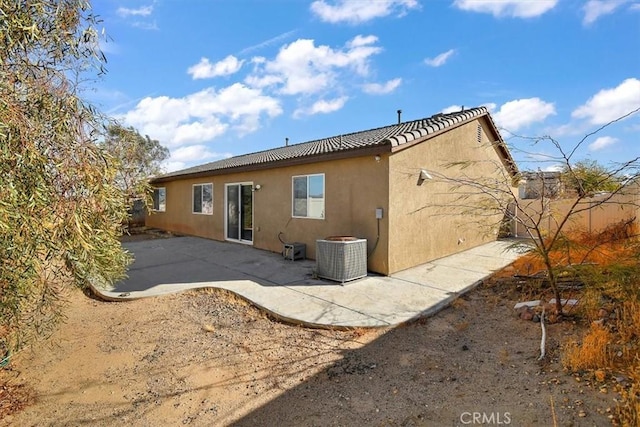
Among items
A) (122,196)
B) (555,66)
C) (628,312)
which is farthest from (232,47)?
(628,312)

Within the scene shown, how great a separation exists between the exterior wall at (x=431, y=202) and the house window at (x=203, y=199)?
8564 mm

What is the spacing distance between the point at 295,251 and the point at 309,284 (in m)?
2.28

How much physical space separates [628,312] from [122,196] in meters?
6.60

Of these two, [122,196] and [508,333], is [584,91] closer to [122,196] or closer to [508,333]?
[508,333]

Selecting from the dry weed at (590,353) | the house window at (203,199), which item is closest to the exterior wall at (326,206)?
the house window at (203,199)

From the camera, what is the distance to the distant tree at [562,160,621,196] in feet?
15.8

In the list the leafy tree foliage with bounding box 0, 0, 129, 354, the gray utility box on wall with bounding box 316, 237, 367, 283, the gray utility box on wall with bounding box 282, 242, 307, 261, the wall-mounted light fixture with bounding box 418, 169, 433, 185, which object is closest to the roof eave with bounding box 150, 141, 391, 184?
the wall-mounted light fixture with bounding box 418, 169, 433, 185

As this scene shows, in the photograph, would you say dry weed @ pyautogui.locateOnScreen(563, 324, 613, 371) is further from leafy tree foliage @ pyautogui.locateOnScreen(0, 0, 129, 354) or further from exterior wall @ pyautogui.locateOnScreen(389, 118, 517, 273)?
leafy tree foliage @ pyautogui.locateOnScreen(0, 0, 129, 354)

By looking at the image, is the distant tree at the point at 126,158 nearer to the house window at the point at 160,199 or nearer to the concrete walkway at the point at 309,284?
the concrete walkway at the point at 309,284

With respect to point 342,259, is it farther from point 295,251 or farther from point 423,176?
point 423,176

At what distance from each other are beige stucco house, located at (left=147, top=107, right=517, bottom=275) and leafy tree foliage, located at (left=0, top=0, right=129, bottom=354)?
17.0 ft

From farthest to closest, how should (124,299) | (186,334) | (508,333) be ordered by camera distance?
(124,299), (186,334), (508,333)

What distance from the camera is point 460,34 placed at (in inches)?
360

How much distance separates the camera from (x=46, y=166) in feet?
10.1
